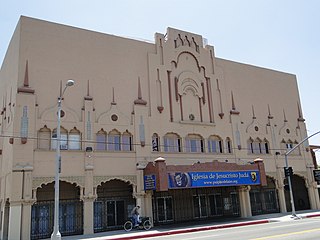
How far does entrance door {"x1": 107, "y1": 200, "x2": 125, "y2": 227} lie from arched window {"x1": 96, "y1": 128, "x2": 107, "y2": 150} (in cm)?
421

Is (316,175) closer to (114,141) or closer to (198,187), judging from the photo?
(198,187)

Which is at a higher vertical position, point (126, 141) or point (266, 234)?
point (126, 141)

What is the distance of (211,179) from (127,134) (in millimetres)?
7265

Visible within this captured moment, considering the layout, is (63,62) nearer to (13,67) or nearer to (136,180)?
(13,67)

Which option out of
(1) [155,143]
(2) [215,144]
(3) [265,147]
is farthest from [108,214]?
(3) [265,147]

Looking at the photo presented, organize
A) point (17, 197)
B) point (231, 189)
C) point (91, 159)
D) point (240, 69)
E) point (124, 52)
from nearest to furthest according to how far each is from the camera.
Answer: point (17, 197), point (91, 159), point (124, 52), point (231, 189), point (240, 69)

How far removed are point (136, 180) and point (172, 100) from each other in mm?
7641

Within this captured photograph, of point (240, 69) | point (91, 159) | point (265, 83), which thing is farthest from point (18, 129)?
point (265, 83)

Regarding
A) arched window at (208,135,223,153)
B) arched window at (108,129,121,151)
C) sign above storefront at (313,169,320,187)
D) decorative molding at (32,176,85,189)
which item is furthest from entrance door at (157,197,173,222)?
sign above storefront at (313,169,320,187)

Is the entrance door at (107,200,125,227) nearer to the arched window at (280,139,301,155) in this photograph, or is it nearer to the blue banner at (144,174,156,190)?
the blue banner at (144,174,156,190)

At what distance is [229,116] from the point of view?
101ft

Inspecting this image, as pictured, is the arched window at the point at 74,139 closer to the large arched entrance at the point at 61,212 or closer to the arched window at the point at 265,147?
the large arched entrance at the point at 61,212

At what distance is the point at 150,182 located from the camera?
77.8 feet

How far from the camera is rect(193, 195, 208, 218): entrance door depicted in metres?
27.8
